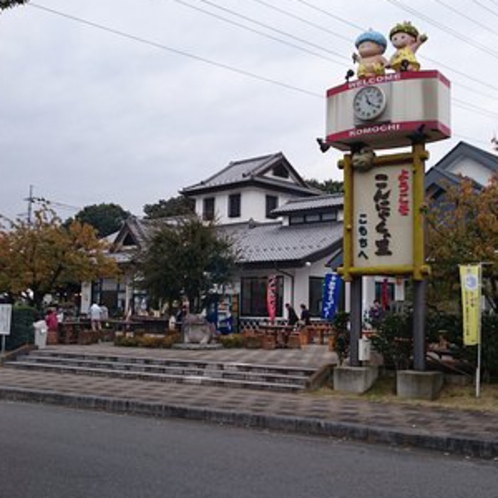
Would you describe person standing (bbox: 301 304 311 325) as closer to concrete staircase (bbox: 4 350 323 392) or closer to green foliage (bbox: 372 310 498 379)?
concrete staircase (bbox: 4 350 323 392)

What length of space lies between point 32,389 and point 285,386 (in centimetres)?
539

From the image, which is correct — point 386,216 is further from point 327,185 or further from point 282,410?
point 327,185

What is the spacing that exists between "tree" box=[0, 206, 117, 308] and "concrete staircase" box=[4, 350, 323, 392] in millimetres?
6365

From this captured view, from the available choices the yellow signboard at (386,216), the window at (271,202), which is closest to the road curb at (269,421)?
the yellow signboard at (386,216)

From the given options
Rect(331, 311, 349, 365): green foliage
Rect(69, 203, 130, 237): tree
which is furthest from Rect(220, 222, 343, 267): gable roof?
Rect(69, 203, 130, 237): tree

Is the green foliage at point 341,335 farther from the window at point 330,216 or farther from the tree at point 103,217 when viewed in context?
the tree at point 103,217

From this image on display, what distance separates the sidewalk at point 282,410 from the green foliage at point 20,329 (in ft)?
16.0

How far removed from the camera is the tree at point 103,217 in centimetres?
6900

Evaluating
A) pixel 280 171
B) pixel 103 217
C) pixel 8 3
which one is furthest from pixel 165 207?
pixel 8 3

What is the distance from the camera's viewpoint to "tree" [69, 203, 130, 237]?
69.0 m

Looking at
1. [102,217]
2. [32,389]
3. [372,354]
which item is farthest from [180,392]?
[102,217]

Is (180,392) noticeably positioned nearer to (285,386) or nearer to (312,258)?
(285,386)

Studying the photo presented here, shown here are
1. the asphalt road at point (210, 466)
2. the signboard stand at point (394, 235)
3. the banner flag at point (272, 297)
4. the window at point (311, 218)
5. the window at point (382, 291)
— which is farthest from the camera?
the window at point (311, 218)

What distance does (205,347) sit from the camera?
21312 mm
